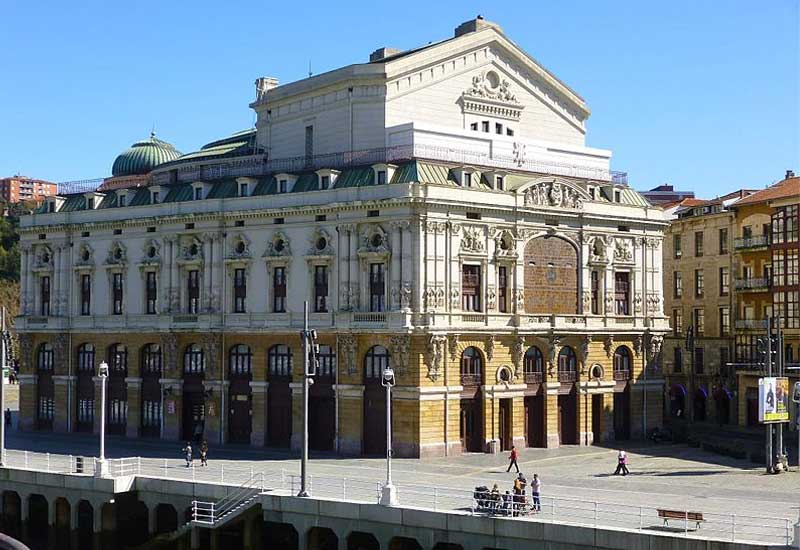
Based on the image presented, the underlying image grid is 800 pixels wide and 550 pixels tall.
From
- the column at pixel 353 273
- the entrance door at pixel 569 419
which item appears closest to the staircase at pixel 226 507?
the column at pixel 353 273

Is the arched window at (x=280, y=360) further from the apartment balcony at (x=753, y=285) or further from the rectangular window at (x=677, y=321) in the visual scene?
the rectangular window at (x=677, y=321)

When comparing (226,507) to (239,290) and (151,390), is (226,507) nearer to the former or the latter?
(239,290)

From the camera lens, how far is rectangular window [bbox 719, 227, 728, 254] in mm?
103875

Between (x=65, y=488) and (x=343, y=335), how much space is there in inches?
719

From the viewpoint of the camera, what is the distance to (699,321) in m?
107

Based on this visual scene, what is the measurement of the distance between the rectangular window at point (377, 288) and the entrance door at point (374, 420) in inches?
179

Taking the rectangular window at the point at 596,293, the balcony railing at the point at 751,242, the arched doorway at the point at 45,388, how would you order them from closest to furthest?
the rectangular window at the point at 596,293, the arched doorway at the point at 45,388, the balcony railing at the point at 751,242

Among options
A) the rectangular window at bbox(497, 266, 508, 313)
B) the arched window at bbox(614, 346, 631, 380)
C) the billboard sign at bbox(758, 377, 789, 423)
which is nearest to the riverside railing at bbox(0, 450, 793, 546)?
the billboard sign at bbox(758, 377, 789, 423)

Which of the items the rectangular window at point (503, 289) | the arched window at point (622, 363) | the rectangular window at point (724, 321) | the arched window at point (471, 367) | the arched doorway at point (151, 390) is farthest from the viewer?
the rectangular window at point (724, 321)

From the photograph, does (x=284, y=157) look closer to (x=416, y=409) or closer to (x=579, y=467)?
(x=416, y=409)

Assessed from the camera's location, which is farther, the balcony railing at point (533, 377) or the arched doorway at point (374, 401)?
the balcony railing at point (533, 377)

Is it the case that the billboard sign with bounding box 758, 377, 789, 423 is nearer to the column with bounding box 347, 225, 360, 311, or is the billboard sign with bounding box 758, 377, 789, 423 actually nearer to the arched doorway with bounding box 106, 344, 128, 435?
the column with bounding box 347, 225, 360, 311

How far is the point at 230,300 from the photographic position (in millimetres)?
82500

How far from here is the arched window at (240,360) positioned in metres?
81.6
